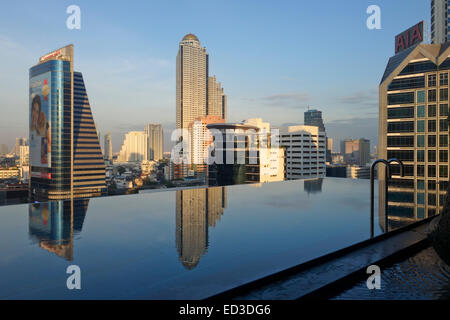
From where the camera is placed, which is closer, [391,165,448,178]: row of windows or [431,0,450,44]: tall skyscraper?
[391,165,448,178]: row of windows

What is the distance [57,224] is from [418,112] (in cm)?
5188

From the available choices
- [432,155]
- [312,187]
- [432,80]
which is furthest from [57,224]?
[432,80]

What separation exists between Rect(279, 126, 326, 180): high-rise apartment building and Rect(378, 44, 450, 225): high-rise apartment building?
52.0 m

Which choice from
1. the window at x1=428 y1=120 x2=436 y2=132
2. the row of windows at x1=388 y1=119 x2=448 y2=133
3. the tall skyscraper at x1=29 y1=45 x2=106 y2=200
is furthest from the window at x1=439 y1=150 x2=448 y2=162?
the tall skyscraper at x1=29 y1=45 x2=106 y2=200

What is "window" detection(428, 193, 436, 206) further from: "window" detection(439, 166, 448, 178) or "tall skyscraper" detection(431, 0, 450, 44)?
"tall skyscraper" detection(431, 0, 450, 44)

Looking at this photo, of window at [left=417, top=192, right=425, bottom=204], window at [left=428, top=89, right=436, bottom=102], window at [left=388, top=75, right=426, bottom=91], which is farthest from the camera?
window at [left=388, top=75, right=426, bottom=91]

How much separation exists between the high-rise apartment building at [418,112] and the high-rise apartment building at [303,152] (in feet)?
171

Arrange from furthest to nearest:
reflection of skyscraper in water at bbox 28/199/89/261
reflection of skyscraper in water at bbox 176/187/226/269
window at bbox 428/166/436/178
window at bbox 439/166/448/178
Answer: window at bbox 428/166/436/178 < window at bbox 439/166/448/178 < reflection of skyscraper in water at bbox 28/199/89/261 < reflection of skyscraper in water at bbox 176/187/226/269

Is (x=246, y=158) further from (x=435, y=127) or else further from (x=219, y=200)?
(x=219, y=200)

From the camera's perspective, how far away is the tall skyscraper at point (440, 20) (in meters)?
72.4

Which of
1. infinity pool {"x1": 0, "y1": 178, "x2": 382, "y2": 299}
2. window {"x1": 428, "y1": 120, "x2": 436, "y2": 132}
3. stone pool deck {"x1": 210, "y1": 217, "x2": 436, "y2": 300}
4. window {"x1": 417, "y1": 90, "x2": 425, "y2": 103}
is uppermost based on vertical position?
window {"x1": 417, "y1": 90, "x2": 425, "y2": 103}

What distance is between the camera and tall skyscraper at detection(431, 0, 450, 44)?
238 ft

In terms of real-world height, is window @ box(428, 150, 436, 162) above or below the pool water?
above
